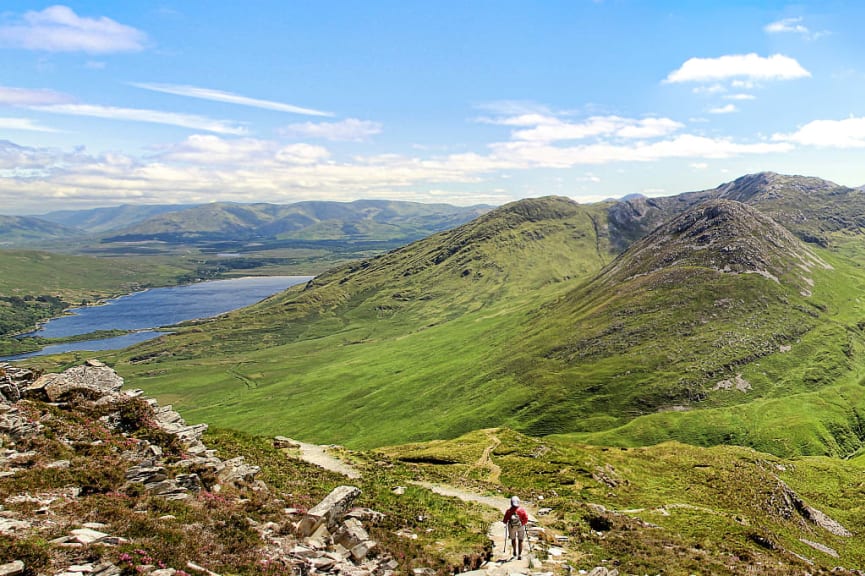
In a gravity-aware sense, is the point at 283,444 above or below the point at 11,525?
below

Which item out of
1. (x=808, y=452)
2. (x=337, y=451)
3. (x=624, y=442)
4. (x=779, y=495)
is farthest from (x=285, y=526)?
(x=808, y=452)

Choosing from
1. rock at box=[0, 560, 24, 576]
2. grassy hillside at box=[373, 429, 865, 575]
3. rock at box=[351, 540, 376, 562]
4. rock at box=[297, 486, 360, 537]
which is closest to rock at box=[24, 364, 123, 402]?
rock at box=[297, 486, 360, 537]

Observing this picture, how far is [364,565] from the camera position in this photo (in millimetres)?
27219

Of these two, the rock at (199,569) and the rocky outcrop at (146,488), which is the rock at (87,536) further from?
the rock at (199,569)

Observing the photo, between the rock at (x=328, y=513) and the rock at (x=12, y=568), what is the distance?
14071 millimetres

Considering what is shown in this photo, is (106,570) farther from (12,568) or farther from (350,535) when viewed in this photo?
(350,535)

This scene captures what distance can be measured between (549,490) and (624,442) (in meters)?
89.6

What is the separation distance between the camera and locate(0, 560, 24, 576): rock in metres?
17.8

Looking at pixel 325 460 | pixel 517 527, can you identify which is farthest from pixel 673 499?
pixel 325 460

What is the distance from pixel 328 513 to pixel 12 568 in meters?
15.9

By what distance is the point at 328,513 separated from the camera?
30.5 metres

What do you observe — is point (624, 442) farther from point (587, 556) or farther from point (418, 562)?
point (418, 562)

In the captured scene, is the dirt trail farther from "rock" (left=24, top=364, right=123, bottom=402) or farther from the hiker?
the hiker

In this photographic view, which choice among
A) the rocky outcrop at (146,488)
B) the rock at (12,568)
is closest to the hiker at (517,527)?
the rocky outcrop at (146,488)
